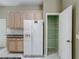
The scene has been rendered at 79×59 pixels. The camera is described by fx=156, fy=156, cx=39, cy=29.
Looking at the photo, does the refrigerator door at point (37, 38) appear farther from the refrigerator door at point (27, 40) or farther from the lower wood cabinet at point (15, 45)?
the lower wood cabinet at point (15, 45)

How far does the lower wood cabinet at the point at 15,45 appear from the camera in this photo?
8.58 m

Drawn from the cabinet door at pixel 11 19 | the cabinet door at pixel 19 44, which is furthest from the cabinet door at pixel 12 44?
the cabinet door at pixel 11 19

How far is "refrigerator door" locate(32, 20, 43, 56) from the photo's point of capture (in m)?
7.87

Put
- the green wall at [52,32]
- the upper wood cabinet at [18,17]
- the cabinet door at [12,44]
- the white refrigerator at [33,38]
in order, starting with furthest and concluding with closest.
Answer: the green wall at [52,32]
the upper wood cabinet at [18,17]
the cabinet door at [12,44]
the white refrigerator at [33,38]

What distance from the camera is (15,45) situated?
8602mm

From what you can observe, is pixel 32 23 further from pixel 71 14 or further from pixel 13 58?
pixel 71 14

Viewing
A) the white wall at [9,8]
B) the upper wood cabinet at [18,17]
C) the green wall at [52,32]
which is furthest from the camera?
the white wall at [9,8]

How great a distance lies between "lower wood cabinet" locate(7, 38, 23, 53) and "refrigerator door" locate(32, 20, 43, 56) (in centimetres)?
108

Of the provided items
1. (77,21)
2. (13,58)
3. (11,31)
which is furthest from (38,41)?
(77,21)

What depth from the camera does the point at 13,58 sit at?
7.05 metres

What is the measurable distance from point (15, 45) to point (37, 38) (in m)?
1.48

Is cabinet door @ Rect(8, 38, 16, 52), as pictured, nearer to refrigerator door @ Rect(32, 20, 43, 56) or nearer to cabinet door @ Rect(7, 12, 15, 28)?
cabinet door @ Rect(7, 12, 15, 28)

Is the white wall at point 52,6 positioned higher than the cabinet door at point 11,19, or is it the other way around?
the white wall at point 52,6

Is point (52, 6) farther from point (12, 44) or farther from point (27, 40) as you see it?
point (12, 44)
